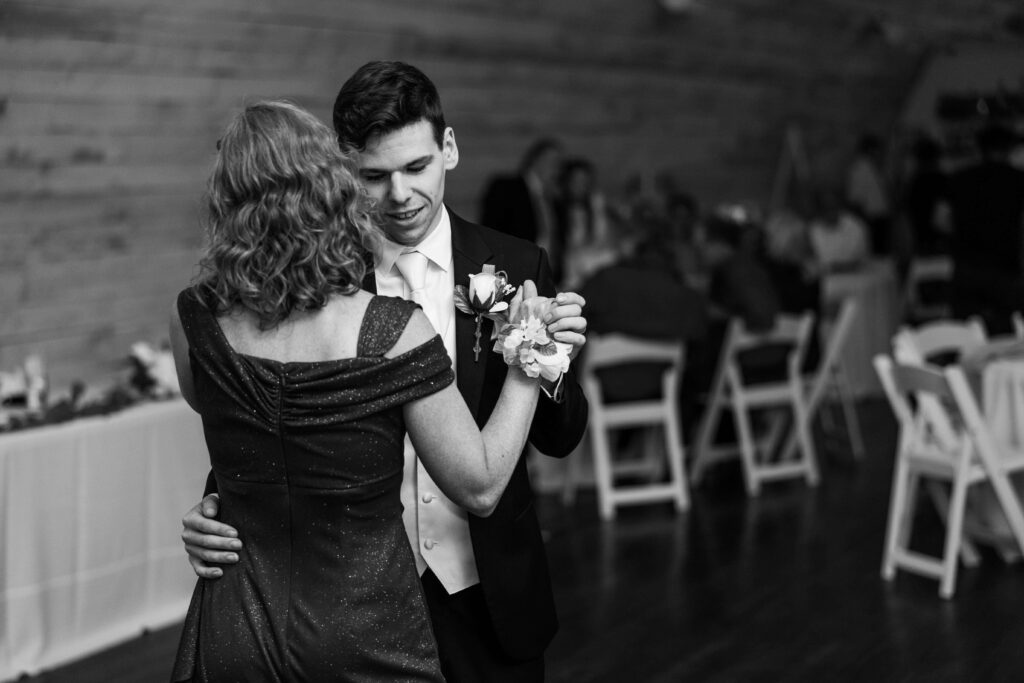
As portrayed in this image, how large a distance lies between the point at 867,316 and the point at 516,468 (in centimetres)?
666

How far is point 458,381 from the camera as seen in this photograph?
2.03 m

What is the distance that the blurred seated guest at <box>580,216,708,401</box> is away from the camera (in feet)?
18.8

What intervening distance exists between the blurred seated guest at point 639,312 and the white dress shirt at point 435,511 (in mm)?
3613

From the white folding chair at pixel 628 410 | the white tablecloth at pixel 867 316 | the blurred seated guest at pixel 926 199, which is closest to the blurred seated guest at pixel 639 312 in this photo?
the white folding chair at pixel 628 410

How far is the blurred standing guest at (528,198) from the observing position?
712 cm

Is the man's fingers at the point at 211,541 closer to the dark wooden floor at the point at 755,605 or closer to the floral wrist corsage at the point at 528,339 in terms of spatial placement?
the floral wrist corsage at the point at 528,339

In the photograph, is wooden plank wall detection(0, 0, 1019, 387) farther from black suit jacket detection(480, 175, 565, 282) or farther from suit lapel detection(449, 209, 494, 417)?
suit lapel detection(449, 209, 494, 417)

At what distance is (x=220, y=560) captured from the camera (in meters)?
1.74

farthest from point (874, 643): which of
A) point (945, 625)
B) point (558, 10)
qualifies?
point (558, 10)

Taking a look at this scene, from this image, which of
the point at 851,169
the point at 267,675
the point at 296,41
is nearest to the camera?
the point at 267,675

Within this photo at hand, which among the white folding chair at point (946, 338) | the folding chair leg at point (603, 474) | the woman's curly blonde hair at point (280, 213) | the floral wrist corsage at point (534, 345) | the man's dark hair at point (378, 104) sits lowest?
the folding chair leg at point (603, 474)

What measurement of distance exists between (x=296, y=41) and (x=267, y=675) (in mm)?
4192

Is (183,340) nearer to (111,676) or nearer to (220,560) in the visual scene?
(220,560)

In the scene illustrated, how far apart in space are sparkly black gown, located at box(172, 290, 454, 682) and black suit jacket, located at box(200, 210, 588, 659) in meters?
0.29
